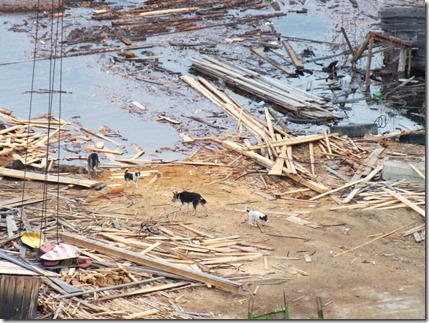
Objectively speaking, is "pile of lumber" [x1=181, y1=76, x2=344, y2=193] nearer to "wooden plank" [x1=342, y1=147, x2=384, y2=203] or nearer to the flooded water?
the flooded water

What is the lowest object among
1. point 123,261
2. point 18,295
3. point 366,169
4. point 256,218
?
point 366,169

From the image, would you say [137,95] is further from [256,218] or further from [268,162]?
[256,218]

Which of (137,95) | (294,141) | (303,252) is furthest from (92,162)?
(137,95)

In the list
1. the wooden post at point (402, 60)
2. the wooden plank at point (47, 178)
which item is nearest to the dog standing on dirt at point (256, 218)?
the wooden plank at point (47, 178)

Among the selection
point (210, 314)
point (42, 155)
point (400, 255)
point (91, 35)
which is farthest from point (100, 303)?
point (91, 35)

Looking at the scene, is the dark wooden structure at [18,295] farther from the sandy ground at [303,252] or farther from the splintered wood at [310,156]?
the splintered wood at [310,156]

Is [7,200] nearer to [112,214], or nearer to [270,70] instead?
[112,214]

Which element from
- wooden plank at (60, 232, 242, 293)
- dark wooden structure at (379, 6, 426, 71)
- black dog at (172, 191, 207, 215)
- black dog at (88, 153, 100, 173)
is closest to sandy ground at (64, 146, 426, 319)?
wooden plank at (60, 232, 242, 293)
